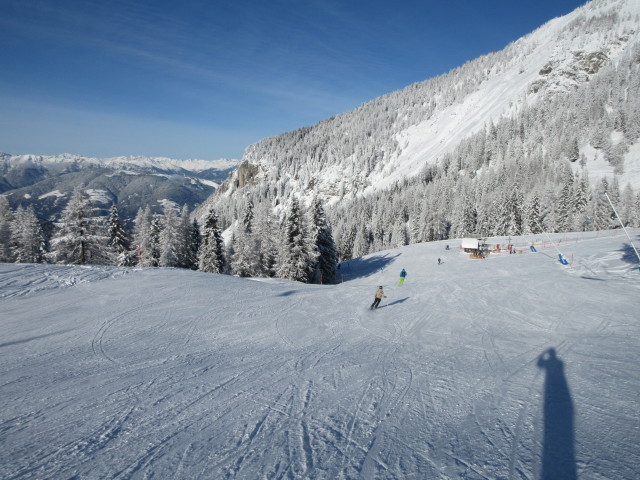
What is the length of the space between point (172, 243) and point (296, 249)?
16.3 m

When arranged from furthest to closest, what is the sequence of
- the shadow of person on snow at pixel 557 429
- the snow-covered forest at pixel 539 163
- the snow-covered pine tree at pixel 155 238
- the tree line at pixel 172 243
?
the snow-covered forest at pixel 539 163
the snow-covered pine tree at pixel 155 238
the tree line at pixel 172 243
the shadow of person on snow at pixel 557 429

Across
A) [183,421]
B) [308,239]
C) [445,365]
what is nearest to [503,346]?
[445,365]

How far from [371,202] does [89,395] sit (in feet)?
485

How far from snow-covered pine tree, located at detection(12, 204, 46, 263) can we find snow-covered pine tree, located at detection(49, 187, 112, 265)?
9.03 meters

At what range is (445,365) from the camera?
8641 millimetres

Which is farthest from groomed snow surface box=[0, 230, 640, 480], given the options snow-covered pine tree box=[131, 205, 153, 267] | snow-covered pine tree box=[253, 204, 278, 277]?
snow-covered pine tree box=[253, 204, 278, 277]

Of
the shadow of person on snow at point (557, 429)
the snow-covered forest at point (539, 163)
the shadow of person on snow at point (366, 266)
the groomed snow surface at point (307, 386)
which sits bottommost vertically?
the shadow of person on snow at point (366, 266)

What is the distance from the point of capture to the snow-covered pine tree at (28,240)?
119ft

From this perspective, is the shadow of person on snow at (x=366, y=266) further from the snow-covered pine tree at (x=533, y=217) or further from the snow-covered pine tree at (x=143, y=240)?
the snow-covered pine tree at (x=533, y=217)

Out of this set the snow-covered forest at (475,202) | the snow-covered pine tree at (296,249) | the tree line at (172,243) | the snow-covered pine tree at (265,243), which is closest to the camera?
the tree line at (172,243)

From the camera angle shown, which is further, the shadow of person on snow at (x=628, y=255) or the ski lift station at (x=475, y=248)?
the ski lift station at (x=475, y=248)

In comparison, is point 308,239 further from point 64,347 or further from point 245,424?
point 245,424

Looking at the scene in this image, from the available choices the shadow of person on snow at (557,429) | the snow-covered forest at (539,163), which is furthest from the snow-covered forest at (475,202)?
the shadow of person on snow at (557,429)

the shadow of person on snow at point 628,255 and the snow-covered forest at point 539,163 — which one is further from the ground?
the snow-covered forest at point 539,163
